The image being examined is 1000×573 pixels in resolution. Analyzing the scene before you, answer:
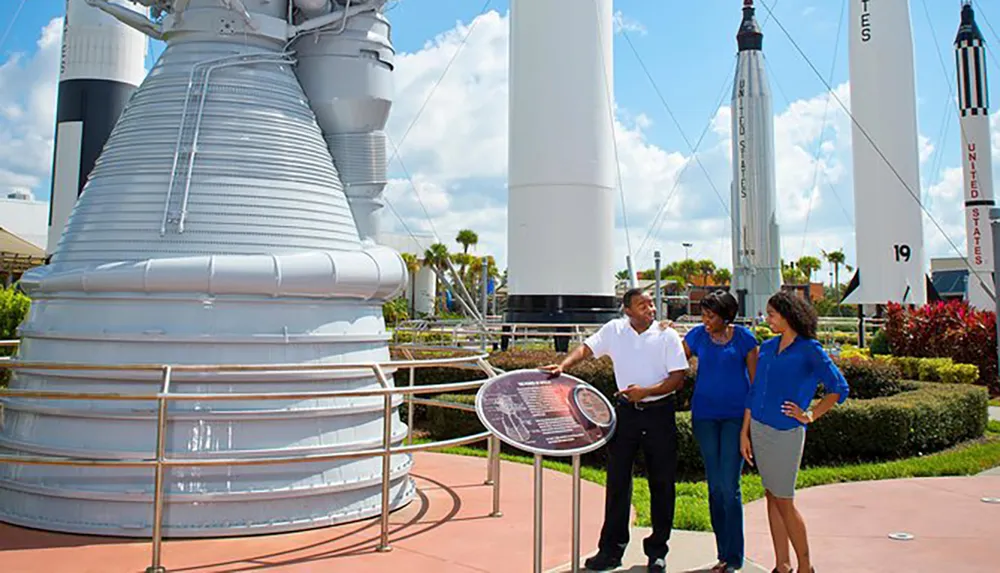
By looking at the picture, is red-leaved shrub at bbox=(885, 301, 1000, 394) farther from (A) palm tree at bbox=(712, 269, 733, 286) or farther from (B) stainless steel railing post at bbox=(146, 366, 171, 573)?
(A) palm tree at bbox=(712, 269, 733, 286)

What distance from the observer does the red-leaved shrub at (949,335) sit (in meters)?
15.4

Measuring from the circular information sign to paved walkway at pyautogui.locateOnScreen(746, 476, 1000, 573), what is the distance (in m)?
1.58

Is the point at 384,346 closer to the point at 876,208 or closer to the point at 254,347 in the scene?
the point at 254,347

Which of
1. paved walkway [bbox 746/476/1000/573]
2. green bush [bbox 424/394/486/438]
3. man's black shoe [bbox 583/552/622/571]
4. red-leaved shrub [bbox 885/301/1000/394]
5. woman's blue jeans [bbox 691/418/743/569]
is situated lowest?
paved walkway [bbox 746/476/1000/573]

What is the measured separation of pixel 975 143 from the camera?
27844 millimetres

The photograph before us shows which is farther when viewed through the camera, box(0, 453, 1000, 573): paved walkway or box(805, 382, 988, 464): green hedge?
box(805, 382, 988, 464): green hedge

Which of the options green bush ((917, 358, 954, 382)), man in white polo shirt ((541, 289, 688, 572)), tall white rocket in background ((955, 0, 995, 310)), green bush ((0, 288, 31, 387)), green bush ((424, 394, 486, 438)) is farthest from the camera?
tall white rocket in background ((955, 0, 995, 310))

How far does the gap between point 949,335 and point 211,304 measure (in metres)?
15.2

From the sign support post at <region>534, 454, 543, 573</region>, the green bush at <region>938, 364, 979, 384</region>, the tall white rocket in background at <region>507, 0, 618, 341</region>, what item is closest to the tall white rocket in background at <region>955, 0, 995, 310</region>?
the green bush at <region>938, 364, 979, 384</region>

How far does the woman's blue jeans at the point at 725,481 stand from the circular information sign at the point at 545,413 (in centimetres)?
59

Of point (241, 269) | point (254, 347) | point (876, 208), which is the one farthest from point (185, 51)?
point (876, 208)

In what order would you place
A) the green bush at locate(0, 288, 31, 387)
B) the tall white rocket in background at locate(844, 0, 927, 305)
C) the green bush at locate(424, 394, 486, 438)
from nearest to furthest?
the green bush at locate(424, 394, 486, 438)
the green bush at locate(0, 288, 31, 387)
the tall white rocket in background at locate(844, 0, 927, 305)

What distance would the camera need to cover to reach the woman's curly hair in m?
4.09

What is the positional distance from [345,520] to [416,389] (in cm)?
153
